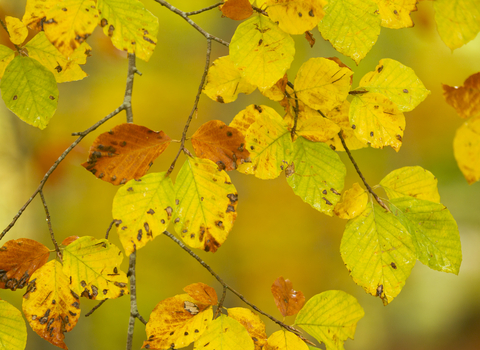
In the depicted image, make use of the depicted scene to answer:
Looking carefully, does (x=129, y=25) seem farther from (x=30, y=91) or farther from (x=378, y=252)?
(x=378, y=252)

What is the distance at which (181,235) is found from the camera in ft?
1.07

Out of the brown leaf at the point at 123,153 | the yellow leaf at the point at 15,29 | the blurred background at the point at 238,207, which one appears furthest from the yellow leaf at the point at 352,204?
the blurred background at the point at 238,207

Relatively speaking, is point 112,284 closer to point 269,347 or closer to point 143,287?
point 269,347

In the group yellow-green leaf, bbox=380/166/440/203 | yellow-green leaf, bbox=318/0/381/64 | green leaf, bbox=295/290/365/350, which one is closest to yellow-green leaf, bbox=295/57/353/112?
yellow-green leaf, bbox=318/0/381/64

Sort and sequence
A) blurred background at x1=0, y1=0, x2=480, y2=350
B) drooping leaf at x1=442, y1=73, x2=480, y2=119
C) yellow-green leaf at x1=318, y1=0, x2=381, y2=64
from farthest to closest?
blurred background at x1=0, y1=0, x2=480, y2=350
yellow-green leaf at x1=318, y1=0, x2=381, y2=64
drooping leaf at x1=442, y1=73, x2=480, y2=119

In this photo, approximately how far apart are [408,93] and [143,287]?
3.51 meters

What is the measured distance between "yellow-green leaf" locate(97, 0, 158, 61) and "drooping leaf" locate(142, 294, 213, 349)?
0.29 meters

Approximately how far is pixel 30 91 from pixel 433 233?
1.74 feet

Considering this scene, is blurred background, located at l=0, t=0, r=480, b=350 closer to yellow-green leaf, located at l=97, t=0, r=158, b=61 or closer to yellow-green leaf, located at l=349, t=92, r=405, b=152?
yellow-green leaf, located at l=97, t=0, r=158, b=61

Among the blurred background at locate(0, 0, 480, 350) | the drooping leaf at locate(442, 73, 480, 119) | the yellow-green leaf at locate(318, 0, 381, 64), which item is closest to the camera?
the drooping leaf at locate(442, 73, 480, 119)

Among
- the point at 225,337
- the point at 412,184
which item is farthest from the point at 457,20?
the point at 225,337

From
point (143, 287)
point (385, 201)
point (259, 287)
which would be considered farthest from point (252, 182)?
point (385, 201)

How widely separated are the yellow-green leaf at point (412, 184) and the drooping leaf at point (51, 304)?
40 centimetres

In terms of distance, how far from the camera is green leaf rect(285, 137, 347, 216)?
0.39 m
